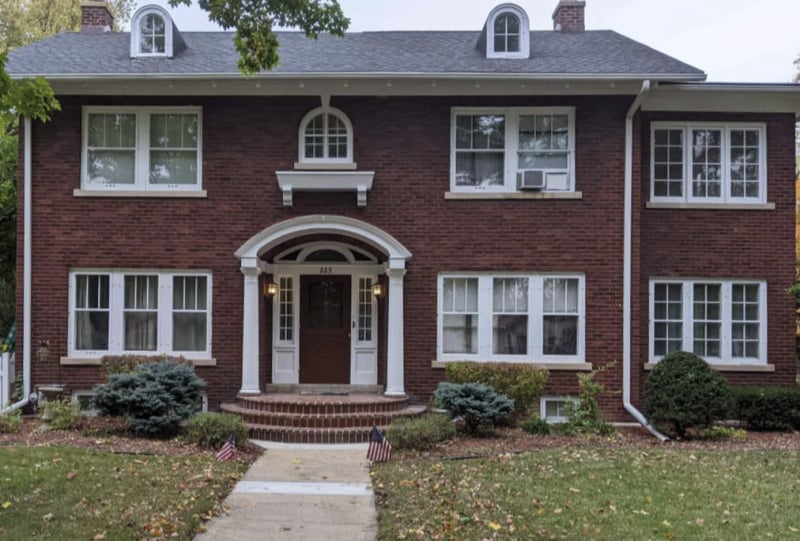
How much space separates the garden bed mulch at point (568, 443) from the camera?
8.62 m

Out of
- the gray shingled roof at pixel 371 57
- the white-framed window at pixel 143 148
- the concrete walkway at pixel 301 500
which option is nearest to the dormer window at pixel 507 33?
the gray shingled roof at pixel 371 57

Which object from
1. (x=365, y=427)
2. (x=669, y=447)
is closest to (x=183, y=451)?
(x=365, y=427)

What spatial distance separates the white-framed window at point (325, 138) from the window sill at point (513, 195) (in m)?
1.94

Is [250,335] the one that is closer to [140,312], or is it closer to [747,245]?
[140,312]

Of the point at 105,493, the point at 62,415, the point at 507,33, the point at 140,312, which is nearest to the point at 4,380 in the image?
the point at 62,415

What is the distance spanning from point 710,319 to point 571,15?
6.94 m

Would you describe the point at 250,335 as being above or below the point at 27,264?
below

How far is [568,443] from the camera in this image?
29.6 feet

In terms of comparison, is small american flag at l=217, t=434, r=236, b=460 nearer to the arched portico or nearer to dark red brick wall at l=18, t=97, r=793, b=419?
the arched portico

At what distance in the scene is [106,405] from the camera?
944 cm

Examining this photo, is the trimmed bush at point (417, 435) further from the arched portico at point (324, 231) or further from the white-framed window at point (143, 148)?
the white-framed window at point (143, 148)

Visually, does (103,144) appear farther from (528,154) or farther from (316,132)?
(528,154)

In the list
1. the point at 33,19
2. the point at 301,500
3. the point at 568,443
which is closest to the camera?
the point at 301,500

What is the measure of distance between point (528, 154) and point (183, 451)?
722 centimetres
